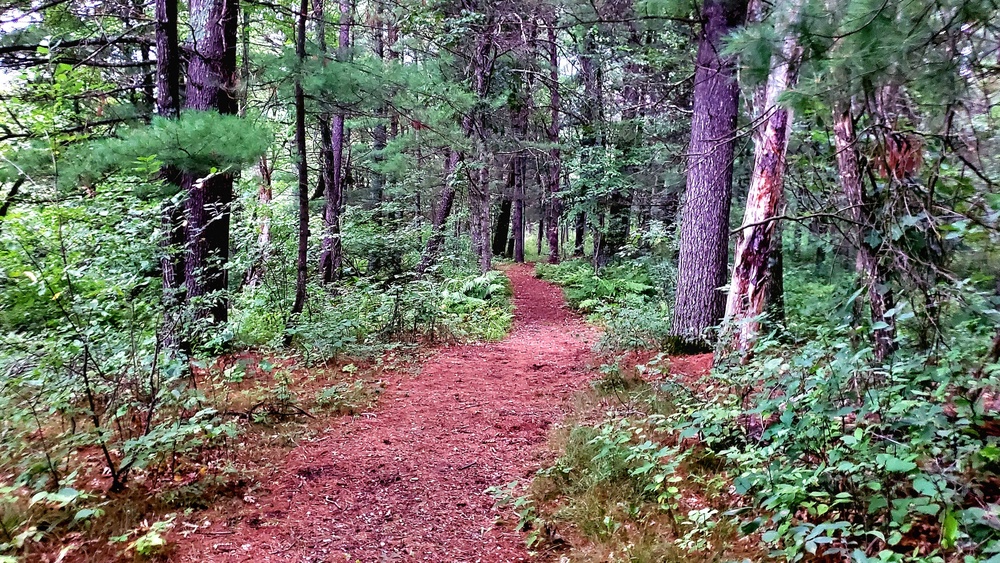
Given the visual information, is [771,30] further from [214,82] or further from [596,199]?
[596,199]

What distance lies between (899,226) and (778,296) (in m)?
3.93

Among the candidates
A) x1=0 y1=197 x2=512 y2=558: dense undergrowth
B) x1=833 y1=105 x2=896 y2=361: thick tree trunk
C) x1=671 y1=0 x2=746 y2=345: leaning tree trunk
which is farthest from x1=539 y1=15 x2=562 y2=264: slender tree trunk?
x1=0 y1=197 x2=512 y2=558: dense undergrowth

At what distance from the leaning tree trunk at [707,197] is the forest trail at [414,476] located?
1.74 metres

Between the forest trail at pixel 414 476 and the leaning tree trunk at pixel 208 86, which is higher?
the leaning tree trunk at pixel 208 86

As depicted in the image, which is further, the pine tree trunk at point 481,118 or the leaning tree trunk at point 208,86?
the pine tree trunk at point 481,118

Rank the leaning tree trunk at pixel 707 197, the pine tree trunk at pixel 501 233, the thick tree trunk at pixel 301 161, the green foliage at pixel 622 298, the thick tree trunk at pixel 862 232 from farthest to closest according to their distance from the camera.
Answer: the pine tree trunk at pixel 501 233
the green foliage at pixel 622 298
the thick tree trunk at pixel 301 161
the leaning tree trunk at pixel 707 197
the thick tree trunk at pixel 862 232

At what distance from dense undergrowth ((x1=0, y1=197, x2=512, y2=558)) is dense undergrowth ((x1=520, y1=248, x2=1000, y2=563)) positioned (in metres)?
2.46

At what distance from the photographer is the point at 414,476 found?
14.3 ft

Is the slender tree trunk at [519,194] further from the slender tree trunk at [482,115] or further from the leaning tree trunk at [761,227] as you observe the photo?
the leaning tree trunk at [761,227]

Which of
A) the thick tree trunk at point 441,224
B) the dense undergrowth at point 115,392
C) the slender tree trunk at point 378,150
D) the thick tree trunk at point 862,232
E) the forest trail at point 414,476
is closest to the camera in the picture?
the dense undergrowth at point 115,392

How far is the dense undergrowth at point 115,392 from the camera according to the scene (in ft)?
10.6

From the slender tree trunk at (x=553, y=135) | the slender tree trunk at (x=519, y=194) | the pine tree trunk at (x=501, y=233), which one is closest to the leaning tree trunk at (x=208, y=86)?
the slender tree trunk at (x=553, y=135)

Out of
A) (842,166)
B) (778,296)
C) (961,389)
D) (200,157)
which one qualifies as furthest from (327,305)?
(961,389)

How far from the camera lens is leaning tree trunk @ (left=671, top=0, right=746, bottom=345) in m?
6.66
